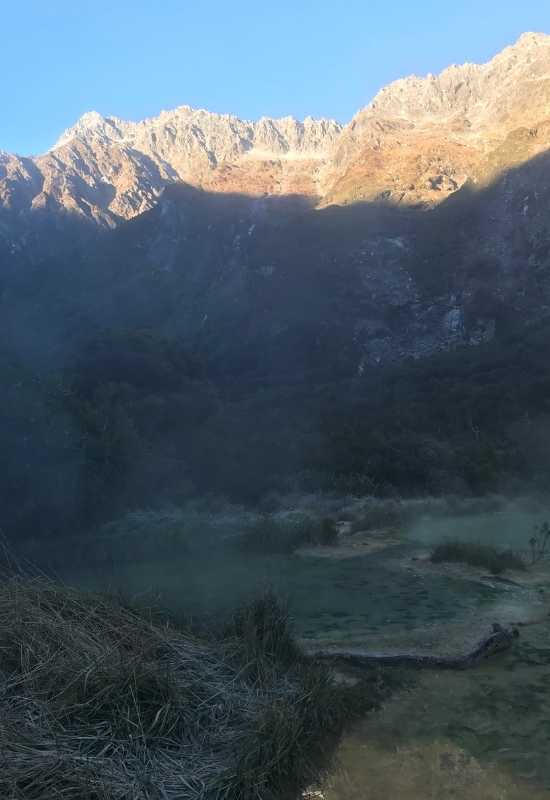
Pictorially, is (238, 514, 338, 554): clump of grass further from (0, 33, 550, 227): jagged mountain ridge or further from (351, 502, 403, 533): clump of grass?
(0, 33, 550, 227): jagged mountain ridge

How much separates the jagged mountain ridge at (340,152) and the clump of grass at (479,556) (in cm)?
5562

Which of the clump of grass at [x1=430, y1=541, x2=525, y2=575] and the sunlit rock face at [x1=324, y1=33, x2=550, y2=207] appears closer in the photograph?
the clump of grass at [x1=430, y1=541, x2=525, y2=575]

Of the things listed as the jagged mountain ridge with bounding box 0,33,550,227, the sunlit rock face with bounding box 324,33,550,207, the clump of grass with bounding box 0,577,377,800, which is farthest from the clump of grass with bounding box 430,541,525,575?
the sunlit rock face with bounding box 324,33,550,207

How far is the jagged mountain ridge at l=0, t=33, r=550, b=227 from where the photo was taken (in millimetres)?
75375

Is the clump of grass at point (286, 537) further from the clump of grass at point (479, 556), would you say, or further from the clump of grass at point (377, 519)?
the clump of grass at point (479, 556)

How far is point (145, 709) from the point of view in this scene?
5703mm

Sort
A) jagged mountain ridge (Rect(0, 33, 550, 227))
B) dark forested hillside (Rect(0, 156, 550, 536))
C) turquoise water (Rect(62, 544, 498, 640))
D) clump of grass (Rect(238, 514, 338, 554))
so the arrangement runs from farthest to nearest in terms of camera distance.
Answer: jagged mountain ridge (Rect(0, 33, 550, 227)) → dark forested hillside (Rect(0, 156, 550, 536)) → clump of grass (Rect(238, 514, 338, 554)) → turquoise water (Rect(62, 544, 498, 640))

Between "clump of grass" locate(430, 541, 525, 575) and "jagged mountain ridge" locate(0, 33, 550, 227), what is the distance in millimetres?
55624

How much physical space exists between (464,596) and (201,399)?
85.8 feet

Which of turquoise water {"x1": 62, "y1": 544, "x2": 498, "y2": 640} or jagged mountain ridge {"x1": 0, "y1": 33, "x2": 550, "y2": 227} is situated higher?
jagged mountain ridge {"x1": 0, "y1": 33, "x2": 550, "y2": 227}

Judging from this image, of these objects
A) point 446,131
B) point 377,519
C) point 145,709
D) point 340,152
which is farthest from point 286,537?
point 340,152

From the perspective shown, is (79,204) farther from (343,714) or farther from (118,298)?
(343,714)

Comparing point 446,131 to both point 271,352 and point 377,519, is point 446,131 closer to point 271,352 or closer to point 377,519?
point 271,352

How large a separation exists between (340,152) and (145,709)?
10575cm
